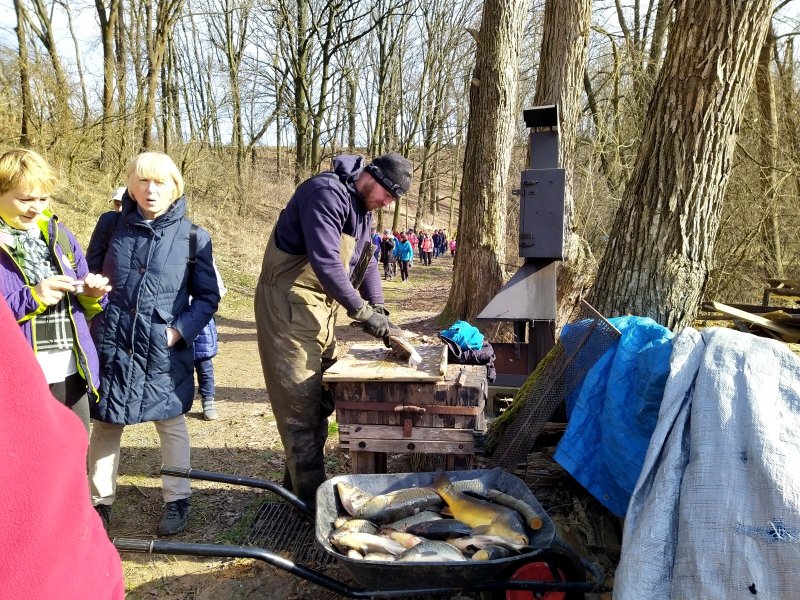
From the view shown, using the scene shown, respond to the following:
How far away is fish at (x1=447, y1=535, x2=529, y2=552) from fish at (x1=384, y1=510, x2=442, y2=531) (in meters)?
0.18

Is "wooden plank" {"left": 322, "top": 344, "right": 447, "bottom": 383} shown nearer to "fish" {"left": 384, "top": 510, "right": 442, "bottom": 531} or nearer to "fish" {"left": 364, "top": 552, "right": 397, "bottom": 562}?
"fish" {"left": 384, "top": 510, "right": 442, "bottom": 531}

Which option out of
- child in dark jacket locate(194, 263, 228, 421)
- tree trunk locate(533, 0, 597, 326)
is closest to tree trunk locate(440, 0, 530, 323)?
tree trunk locate(533, 0, 597, 326)

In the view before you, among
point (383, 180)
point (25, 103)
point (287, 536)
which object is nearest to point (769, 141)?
point (383, 180)

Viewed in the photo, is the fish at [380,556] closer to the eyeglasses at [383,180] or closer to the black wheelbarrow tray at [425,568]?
the black wheelbarrow tray at [425,568]

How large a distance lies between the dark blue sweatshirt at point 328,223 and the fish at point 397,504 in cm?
103

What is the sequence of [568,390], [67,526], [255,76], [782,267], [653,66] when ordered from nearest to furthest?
1. [67,526]
2. [568,390]
3. [782,267]
4. [653,66]
5. [255,76]

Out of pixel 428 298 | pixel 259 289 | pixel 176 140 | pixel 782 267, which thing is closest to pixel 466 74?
pixel 176 140

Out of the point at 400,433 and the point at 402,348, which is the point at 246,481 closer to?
the point at 400,433

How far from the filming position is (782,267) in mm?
10758

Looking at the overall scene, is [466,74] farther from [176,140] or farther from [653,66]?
[653,66]

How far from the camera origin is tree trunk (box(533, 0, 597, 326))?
294 inches

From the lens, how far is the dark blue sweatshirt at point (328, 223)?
3189 millimetres

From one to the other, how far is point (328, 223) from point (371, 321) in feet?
2.02

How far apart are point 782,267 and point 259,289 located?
1088cm
